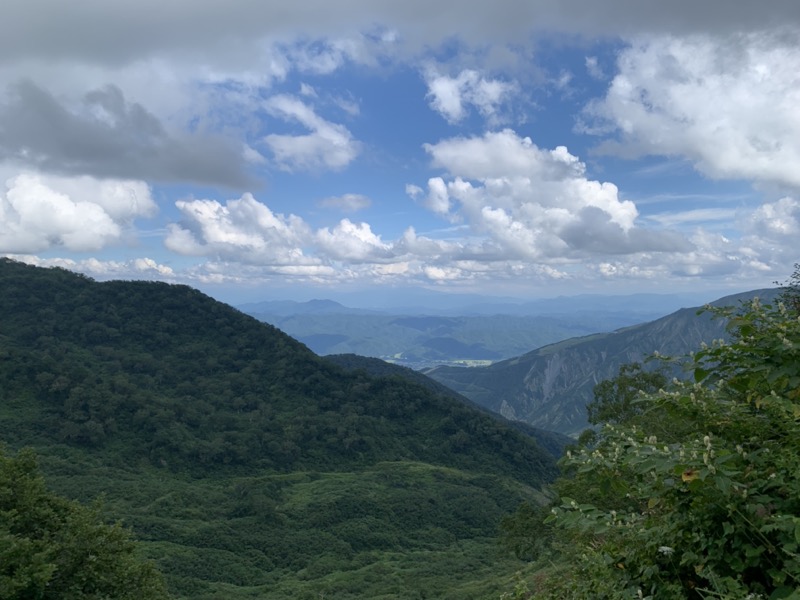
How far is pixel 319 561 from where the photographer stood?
78.1m

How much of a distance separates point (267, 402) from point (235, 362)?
20.2 metres

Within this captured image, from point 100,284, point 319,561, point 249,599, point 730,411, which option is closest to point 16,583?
point 730,411

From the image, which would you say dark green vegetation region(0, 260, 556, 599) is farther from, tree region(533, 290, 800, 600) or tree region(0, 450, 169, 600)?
tree region(533, 290, 800, 600)

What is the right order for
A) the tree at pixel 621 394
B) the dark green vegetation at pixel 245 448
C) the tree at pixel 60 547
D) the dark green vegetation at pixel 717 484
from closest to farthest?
the dark green vegetation at pixel 717 484, the tree at pixel 60 547, the tree at pixel 621 394, the dark green vegetation at pixel 245 448

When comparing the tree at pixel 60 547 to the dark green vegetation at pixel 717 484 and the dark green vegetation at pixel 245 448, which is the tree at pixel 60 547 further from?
the dark green vegetation at pixel 245 448

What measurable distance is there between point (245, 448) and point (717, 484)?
419ft

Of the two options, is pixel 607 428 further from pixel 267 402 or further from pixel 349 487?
pixel 267 402

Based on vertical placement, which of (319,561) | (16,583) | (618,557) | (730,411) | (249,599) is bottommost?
(319,561)

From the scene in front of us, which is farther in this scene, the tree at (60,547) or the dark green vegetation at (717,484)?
the tree at (60,547)

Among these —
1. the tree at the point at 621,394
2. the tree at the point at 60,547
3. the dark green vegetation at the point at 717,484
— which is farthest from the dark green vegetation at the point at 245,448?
the dark green vegetation at the point at 717,484

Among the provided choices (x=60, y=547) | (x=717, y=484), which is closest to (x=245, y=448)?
(x=60, y=547)

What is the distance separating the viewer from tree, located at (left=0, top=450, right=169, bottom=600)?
1970 centimetres

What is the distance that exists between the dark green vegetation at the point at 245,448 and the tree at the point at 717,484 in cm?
4345

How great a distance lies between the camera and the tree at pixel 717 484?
3990mm
